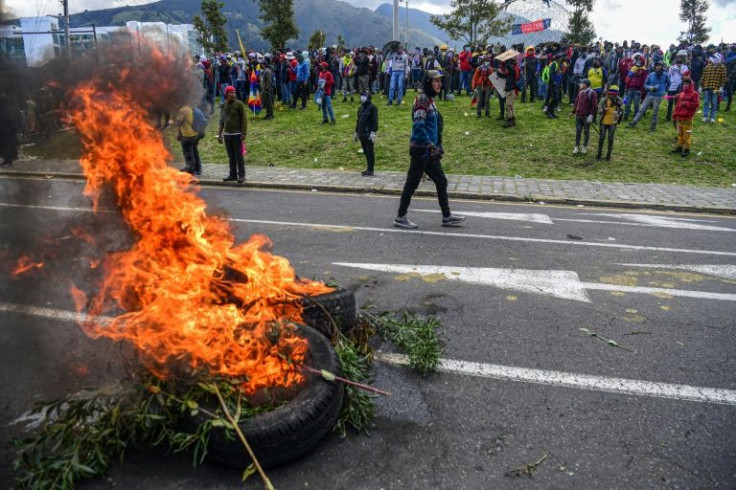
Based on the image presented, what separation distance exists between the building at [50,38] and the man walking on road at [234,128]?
27.0ft

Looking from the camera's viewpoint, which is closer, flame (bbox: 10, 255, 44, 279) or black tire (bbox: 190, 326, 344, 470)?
black tire (bbox: 190, 326, 344, 470)

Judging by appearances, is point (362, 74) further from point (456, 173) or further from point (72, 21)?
point (72, 21)

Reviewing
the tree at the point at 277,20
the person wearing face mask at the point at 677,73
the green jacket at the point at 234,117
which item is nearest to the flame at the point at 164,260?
the green jacket at the point at 234,117

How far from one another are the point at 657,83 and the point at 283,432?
17805 mm

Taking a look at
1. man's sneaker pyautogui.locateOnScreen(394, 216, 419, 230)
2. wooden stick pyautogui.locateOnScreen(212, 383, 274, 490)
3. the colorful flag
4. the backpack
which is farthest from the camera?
the colorful flag

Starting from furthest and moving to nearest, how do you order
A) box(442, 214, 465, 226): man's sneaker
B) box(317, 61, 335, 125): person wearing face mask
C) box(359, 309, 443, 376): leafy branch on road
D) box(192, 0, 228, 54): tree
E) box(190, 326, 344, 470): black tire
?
box(192, 0, 228, 54): tree
box(317, 61, 335, 125): person wearing face mask
box(442, 214, 465, 226): man's sneaker
box(359, 309, 443, 376): leafy branch on road
box(190, 326, 344, 470): black tire

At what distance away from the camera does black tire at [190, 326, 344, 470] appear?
3102mm

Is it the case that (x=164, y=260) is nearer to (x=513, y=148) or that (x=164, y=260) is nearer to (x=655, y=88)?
(x=513, y=148)

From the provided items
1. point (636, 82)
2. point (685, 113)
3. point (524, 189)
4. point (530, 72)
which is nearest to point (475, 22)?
point (530, 72)

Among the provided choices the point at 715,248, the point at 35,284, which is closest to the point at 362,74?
the point at 715,248

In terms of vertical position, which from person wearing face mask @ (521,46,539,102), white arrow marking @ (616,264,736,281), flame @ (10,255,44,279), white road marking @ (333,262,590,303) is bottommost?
white arrow marking @ (616,264,736,281)

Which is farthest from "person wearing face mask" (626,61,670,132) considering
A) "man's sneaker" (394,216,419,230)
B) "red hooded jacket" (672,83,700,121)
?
"man's sneaker" (394,216,419,230)

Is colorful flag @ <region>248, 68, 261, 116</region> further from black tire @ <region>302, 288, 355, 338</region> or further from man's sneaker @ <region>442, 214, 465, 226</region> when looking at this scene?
black tire @ <region>302, 288, 355, 338</region>

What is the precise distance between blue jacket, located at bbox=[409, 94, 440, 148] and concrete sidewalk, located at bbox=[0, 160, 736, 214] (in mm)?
3416
